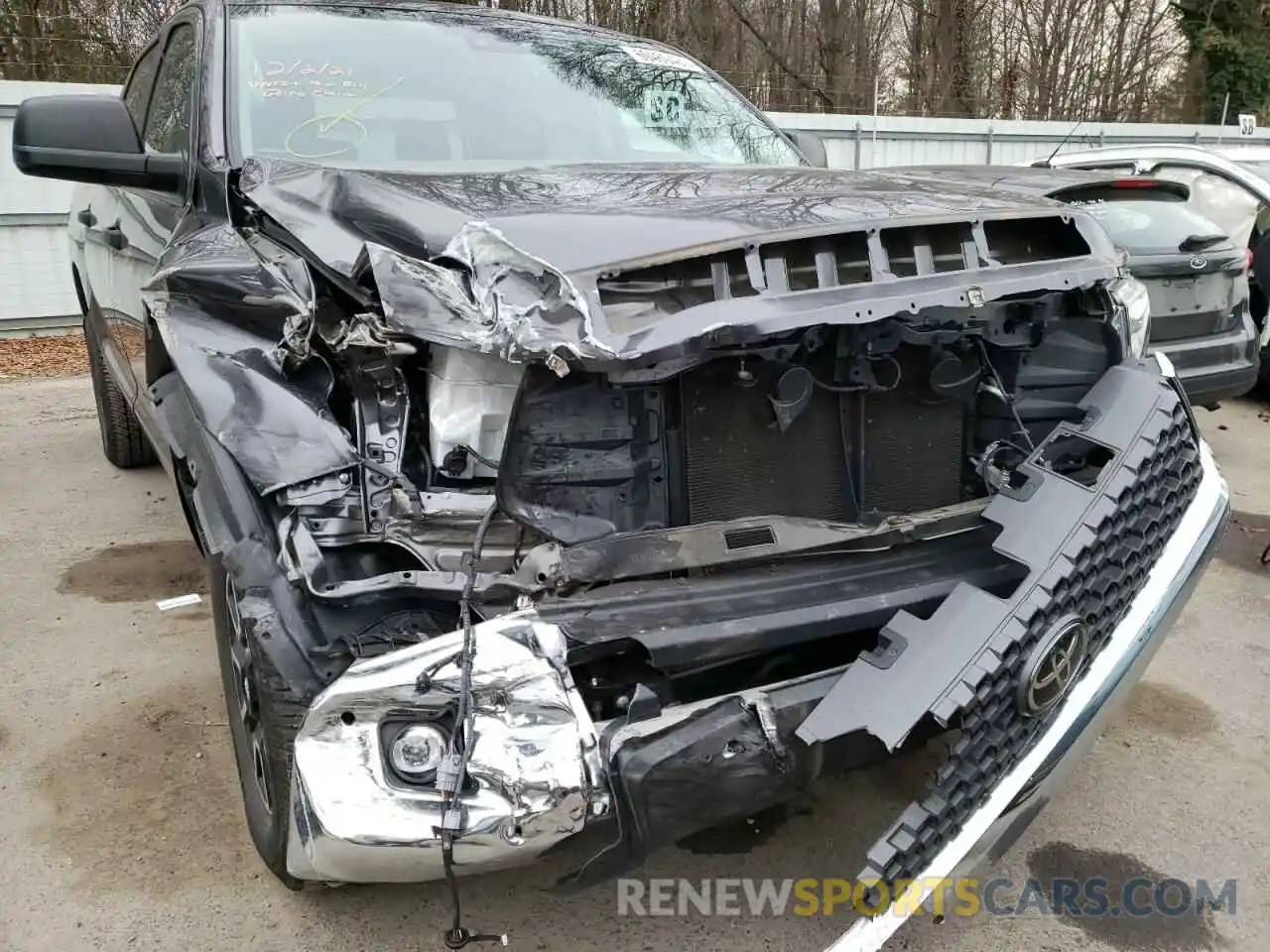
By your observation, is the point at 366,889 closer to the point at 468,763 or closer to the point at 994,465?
the point at 468,763

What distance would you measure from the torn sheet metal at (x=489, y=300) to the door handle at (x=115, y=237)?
229 cm

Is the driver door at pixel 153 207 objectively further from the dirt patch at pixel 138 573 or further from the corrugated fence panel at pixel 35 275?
the corrugated fence panel at pixel 35 275

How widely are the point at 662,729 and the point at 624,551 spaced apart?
337mm

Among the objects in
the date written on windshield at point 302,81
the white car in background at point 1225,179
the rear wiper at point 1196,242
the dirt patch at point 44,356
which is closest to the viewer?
the date written on windshield at point 302,81

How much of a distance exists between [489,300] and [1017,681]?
1.20 m

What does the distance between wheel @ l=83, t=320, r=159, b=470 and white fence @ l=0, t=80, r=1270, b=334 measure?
334 centimetres

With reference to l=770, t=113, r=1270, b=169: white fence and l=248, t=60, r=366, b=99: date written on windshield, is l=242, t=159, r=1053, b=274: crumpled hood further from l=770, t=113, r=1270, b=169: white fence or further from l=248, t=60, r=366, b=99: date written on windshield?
l=770, t=113, r=1270, b=169: white fence

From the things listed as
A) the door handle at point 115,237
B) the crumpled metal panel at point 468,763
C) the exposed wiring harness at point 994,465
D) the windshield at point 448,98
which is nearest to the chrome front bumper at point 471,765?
the crumpled metal panel at point 468,763

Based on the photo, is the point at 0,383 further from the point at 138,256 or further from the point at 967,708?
the point at 967,708

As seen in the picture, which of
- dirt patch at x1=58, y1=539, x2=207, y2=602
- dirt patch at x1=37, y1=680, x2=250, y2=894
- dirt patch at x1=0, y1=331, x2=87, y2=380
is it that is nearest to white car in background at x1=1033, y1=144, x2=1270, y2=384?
dirt patch at x1=58, y1=539, x2=207, y2=602

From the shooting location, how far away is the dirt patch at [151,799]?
7.73 feet

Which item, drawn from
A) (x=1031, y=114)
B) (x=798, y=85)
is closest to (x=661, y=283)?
(x=798, y=85)

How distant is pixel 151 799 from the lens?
2.61 metres

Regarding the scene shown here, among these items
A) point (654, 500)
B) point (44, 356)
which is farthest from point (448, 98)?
point (44, 356)
